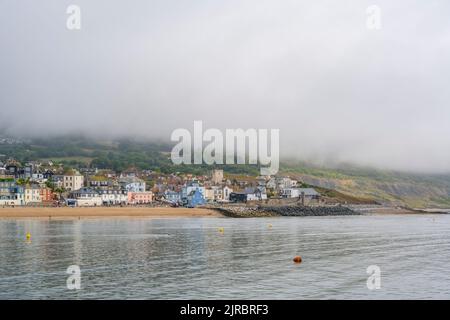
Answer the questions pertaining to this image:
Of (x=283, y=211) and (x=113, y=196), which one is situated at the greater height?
(x=113, y=196)

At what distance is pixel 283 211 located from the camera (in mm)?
129750

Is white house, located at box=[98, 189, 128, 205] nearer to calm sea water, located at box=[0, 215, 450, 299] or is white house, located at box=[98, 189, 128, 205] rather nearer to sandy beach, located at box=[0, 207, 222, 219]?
sandy beach, located at box=[0, 207, 222, 219]

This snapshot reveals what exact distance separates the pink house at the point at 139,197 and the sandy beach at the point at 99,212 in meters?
21.5

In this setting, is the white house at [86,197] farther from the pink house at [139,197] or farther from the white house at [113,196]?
the pink house at [139,197]

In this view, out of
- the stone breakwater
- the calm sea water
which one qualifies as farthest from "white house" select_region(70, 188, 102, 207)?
the calm sea water

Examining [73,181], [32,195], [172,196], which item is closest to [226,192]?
[172,196]

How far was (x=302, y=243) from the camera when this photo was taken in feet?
163

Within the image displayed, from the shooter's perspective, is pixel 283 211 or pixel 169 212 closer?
pixel 169 212

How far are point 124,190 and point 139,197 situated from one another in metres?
4.57

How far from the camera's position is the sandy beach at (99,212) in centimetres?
9780

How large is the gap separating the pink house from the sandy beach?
2147 cm

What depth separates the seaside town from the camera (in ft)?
397

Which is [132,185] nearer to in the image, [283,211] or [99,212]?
[99,212]
